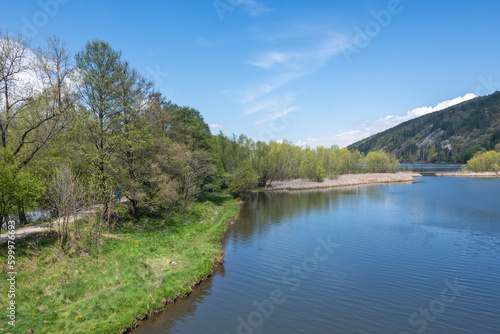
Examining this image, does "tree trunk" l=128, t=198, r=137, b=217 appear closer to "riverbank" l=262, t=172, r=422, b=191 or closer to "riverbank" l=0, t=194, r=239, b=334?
"riverbank" l=0, t=194, r=239, b=334

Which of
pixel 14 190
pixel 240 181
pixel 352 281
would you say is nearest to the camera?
pixel 14 190

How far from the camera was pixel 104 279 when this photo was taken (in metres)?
16.6

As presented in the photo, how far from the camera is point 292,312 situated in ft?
49.5

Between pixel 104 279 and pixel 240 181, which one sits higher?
pixel 240 181

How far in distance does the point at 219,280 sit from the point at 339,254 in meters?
11.3

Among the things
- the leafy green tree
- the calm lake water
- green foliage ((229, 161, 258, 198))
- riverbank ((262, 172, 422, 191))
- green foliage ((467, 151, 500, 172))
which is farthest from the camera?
green foliage ((467, 151, 500, 172))

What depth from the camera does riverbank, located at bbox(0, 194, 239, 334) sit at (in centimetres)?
1273

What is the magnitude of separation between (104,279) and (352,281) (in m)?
16.2

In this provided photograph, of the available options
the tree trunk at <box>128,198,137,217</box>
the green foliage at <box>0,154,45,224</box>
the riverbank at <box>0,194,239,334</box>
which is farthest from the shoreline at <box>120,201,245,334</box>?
the tree trunk at <box>128,198,137,217</box>

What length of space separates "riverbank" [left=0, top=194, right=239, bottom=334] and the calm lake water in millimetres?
1158

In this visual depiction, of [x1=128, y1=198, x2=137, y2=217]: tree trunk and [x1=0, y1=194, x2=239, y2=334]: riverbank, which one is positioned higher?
[x1=128, y1=198, x2=137, y2=217]: tree trunk

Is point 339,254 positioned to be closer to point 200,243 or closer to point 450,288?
point 450,288

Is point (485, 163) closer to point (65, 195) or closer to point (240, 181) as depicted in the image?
point (240, 181)

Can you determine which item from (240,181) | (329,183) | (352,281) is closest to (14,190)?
(352,281)
